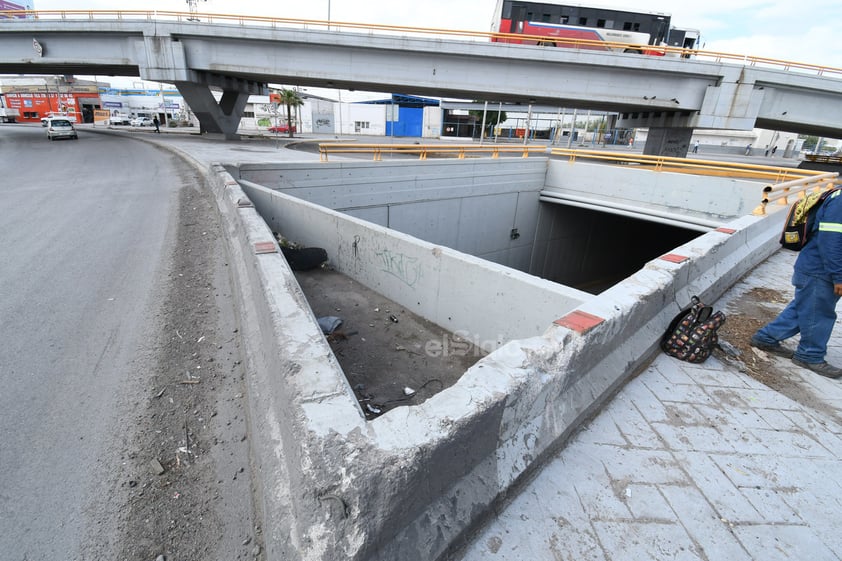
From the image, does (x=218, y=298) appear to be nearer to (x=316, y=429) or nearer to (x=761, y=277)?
(x=316, y=429)

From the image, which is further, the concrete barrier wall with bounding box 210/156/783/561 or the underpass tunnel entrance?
the underpass tunnel entrance

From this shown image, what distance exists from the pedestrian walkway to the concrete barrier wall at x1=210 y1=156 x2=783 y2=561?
179mm

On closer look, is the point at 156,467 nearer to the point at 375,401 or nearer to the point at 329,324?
the point at 375,401

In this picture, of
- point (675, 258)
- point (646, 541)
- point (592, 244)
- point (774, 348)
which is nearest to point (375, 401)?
point (646, 541)

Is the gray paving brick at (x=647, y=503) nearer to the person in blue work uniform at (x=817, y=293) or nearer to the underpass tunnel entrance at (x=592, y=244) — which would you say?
the person in blue work uniform at (x=817, y=293)

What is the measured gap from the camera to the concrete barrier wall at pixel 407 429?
1.70 m

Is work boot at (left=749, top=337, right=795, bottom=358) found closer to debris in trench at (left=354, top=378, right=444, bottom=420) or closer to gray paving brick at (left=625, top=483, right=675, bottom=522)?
gray paving brick at (left=625, top=483, right=675, bottom=522)

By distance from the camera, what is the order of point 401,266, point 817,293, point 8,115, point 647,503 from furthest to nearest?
point 8,115 → point 401,266 → point 817,293 → point 647,503

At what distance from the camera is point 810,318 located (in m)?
4.04

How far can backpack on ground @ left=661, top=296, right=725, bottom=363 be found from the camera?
4020 millimetres

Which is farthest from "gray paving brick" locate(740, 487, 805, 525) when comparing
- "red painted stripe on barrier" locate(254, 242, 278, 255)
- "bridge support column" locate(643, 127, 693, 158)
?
"bridge support column" locate(643, 127, 693, 158)

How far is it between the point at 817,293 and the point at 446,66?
79.7 ft

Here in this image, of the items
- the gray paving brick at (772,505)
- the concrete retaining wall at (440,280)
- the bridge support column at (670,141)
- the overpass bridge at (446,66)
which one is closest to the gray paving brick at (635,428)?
the gray paving brick at (772,505)

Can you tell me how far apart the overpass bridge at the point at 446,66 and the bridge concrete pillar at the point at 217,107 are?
2.74ft
